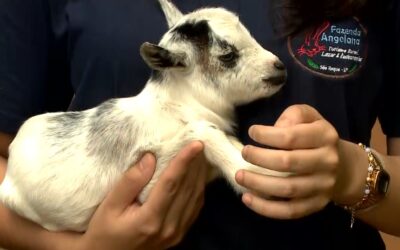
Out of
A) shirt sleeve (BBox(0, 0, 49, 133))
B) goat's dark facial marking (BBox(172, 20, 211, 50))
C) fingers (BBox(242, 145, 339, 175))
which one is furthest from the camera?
shirt sleeve (BBox(0, 0, 49, 133))

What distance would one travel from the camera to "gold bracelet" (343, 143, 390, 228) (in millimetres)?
740

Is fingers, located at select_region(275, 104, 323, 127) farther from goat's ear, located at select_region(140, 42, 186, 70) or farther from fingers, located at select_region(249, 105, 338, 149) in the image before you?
goat's ear, located at select_region(140, 42, 186, 70)

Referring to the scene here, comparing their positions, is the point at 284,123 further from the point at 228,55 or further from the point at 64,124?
the point at 64,124

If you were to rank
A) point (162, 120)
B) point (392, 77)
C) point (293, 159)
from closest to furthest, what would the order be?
point (293, 159)
point (162, 120)
point (392, 77)

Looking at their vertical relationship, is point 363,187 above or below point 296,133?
below

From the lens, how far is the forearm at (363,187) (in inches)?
28.2

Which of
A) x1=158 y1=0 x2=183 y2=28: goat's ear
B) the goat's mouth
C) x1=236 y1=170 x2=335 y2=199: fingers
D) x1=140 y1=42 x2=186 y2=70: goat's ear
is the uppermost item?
x1=158 y1=0 x2=183 y2=28: goat's ear

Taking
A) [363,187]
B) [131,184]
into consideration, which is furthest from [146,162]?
[363,187]

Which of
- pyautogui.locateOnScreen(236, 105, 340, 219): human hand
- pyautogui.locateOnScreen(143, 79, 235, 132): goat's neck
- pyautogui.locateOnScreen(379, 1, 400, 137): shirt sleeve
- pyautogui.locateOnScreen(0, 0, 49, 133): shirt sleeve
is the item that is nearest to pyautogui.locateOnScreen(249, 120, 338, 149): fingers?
pyautogui.locateOnScreen(236, 105, 340, 219): human hand

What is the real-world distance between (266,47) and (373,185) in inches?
8.3

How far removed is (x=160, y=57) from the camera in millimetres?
701

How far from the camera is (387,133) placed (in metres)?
0.89

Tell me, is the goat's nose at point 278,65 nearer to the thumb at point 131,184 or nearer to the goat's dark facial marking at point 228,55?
the goat's dark facial marking at point 228,55

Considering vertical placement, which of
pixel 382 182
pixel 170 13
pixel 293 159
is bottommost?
pixel 382 182
